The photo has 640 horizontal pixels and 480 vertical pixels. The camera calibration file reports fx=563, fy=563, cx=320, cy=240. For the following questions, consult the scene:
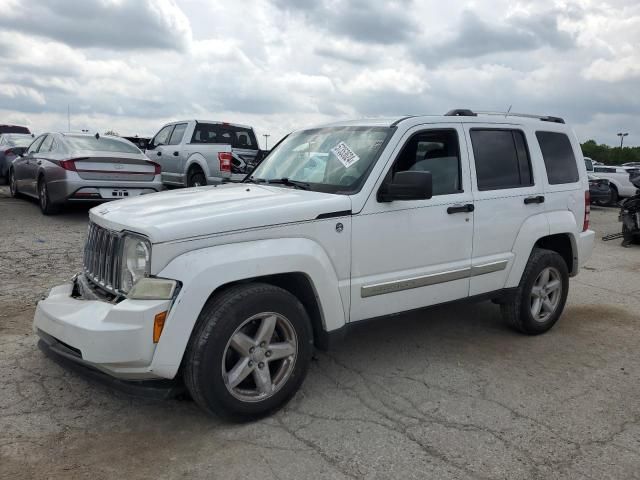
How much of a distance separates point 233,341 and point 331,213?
1.01 metres

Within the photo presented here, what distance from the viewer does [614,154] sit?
232ft

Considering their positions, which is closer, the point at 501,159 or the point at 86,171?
the point at 501,159

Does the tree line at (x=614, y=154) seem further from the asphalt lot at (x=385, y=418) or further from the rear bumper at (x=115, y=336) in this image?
the rear bumper at (x=115, y=336)

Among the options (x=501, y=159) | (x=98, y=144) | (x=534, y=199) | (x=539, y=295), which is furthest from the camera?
(x=98, y=144)

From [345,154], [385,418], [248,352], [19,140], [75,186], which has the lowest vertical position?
[385,418]

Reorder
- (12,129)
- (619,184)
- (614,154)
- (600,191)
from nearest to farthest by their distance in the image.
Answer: (600,191), (619,184), (12,129), (614,154)

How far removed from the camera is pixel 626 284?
24.5 feet

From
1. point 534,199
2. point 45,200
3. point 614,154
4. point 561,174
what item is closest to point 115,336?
point 534,199

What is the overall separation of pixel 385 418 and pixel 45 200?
8.61m

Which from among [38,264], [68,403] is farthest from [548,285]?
[38,264]

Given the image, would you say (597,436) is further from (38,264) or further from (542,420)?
(38,264)

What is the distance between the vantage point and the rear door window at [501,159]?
456 cm

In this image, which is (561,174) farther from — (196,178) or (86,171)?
(196,178)

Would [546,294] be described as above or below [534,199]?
below
